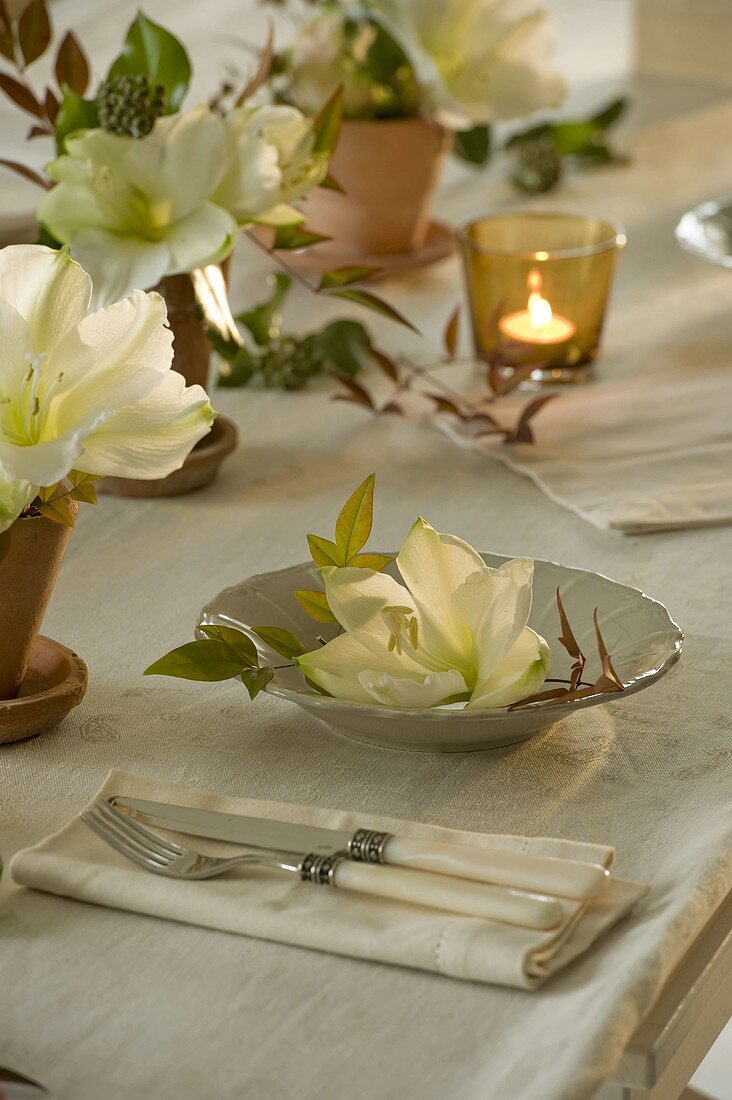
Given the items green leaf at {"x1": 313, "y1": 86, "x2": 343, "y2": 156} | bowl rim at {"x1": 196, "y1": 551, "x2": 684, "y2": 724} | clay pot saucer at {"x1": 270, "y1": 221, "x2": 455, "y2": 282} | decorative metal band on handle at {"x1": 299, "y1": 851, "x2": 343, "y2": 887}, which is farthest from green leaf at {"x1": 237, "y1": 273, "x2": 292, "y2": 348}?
decorative metal band on handle at {"x1": 299, "y1": 851, "x2": 343, "y2": 887}

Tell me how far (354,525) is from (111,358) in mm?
131

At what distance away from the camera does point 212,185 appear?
0.87 m

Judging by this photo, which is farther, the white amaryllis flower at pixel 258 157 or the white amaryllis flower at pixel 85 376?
the white amaryllis flower at pixel 258 157

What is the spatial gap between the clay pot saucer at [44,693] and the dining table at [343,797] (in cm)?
1

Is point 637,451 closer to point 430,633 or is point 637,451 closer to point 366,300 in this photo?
point 366,300

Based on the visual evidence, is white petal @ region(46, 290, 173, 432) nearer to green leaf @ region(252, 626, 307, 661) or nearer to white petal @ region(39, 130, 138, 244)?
green leaf @ region(252, 626, 307, 661)

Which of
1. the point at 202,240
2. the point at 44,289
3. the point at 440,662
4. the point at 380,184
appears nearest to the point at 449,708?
the point at 440,662

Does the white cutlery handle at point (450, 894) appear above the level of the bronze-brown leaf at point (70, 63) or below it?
below

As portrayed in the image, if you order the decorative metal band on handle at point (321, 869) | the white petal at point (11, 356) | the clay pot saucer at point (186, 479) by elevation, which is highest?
the white petal at point (11, 356)

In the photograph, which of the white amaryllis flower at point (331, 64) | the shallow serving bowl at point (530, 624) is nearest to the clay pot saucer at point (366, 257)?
the white amaryllis flower at point (331, 64)

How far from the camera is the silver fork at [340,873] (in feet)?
1.78

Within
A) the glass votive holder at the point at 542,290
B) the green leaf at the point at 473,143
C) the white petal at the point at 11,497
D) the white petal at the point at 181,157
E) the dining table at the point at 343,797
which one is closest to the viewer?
the dining table at the point at 343,797

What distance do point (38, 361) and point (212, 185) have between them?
0.29 metres

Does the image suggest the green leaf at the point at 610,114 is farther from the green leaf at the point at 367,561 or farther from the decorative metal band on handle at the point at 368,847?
the decorative metal band on handle at the point at 368,847
